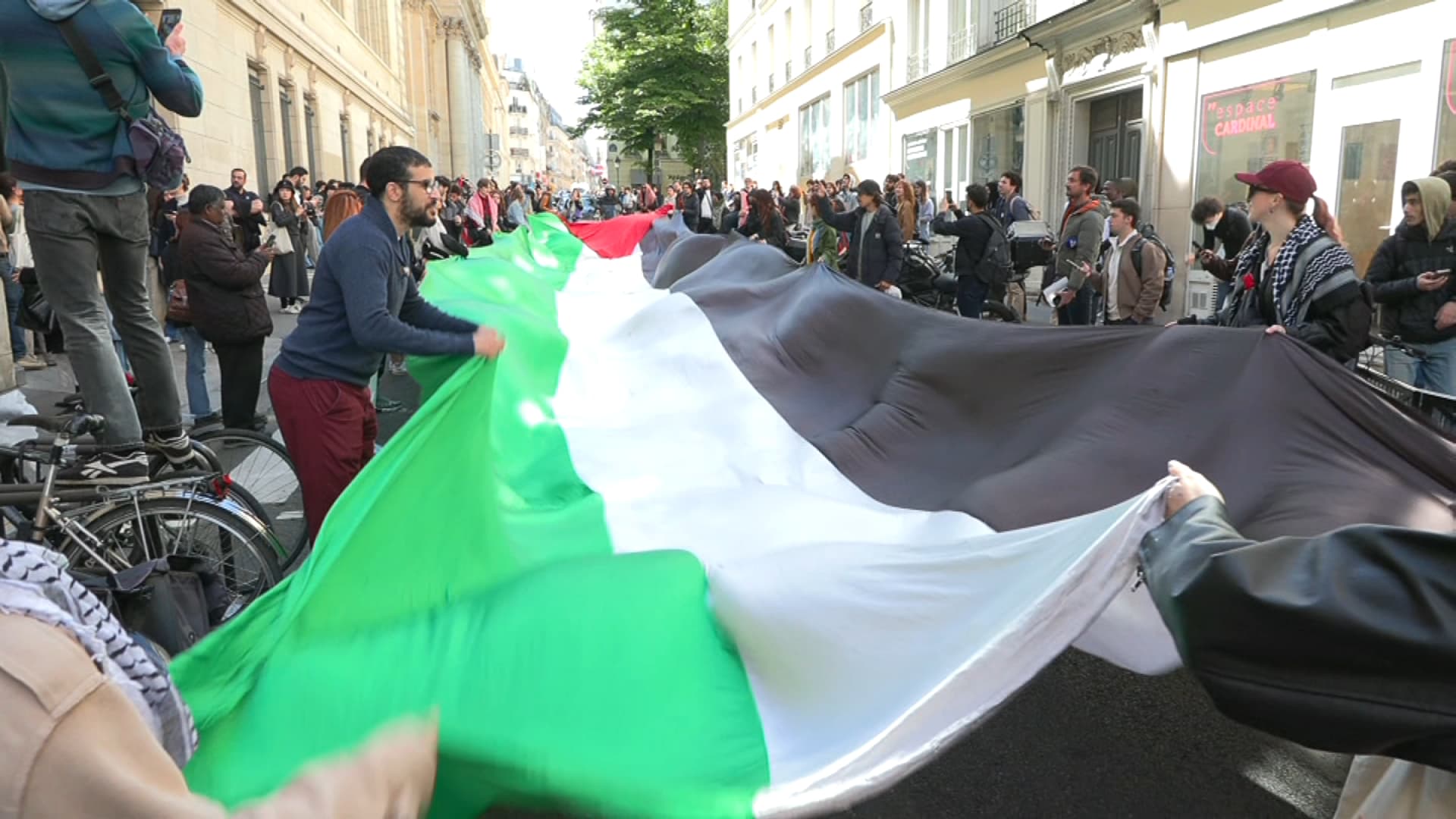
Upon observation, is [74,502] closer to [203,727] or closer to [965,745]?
[203,727]

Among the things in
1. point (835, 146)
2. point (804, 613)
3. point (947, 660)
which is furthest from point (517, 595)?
point (835, 146)

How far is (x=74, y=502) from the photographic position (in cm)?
377

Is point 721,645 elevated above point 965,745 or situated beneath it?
elevated above

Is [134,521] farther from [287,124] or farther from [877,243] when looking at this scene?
[287,124]

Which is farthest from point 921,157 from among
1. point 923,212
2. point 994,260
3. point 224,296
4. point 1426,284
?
point 224,296

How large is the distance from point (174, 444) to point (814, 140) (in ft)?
127

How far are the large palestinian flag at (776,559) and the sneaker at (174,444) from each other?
3.59 feet

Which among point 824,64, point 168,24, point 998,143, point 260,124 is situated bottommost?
point 168,24

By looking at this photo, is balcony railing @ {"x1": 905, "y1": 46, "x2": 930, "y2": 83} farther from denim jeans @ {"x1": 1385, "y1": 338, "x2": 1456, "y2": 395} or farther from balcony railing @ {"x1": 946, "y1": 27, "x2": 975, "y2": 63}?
denim jeans @ {"x1": 1385, "y1": 338, "x2": 1456, "y2": 395}

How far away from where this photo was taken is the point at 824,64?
125 feet

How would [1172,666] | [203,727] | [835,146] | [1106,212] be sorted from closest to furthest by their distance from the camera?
1. [203,727]
2. [1172,666]
3. [1106,212]
4. [835,146]

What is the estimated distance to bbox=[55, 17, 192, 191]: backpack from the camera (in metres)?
4.05

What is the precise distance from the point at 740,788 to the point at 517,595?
2.73ft

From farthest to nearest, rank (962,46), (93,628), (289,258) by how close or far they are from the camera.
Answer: (962,46), (289,258), (93,628)
